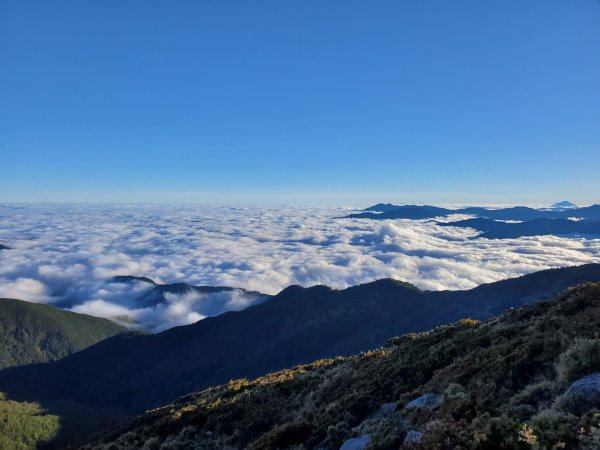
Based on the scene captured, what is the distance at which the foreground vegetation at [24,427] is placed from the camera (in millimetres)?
139875

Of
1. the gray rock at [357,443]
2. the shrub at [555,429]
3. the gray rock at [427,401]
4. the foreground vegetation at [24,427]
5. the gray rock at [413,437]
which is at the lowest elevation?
the foreground vegetation at [24,427]

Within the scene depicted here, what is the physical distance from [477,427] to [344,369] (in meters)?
18.5

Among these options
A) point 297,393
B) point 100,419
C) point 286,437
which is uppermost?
point 286,437

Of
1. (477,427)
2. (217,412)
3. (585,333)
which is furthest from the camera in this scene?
(217,412)

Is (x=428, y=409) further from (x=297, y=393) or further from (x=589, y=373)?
(x=297, y=393)

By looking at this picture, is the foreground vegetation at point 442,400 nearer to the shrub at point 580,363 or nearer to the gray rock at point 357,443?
the shrub at point 580,363

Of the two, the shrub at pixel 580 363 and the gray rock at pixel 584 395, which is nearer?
the gray rock at pixel 584 395

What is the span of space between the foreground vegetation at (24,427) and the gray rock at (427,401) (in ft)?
554

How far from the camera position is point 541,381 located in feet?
41.8

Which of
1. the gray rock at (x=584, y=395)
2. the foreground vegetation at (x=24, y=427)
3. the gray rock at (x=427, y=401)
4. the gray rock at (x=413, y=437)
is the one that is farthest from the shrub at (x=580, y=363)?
the foreground vegetation at (x=24, y=427)

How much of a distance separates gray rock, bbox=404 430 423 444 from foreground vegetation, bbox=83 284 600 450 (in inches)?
1.9

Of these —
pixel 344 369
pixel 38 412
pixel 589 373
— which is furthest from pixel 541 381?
pixel 38 412

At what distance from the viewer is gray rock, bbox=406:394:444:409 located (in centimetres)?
1379

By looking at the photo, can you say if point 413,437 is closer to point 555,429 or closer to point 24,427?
point 555,429
